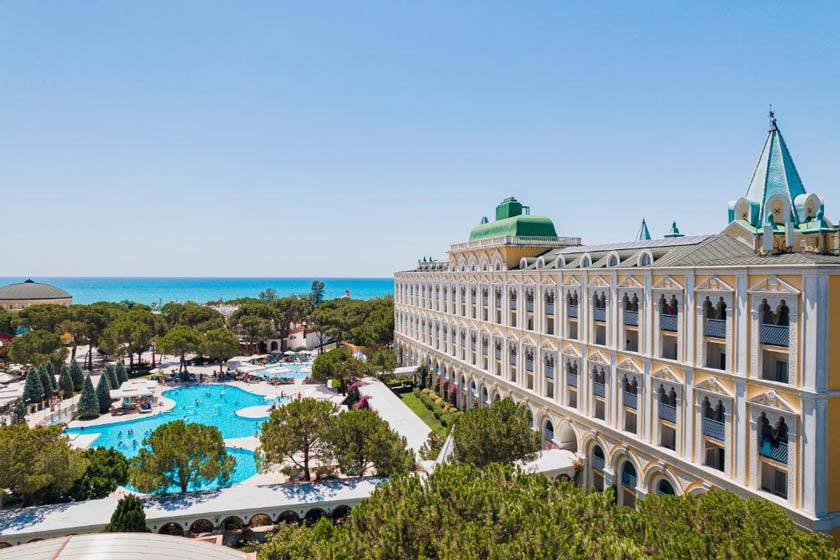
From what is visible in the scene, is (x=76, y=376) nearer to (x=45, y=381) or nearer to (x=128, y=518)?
(x=45, y=381)

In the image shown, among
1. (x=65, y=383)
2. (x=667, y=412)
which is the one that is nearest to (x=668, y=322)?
(x=667, y=412)

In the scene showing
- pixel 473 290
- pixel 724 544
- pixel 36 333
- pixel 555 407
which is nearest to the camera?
pixel 724 544

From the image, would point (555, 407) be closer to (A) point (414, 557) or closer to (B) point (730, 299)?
(B) point (730, 299)

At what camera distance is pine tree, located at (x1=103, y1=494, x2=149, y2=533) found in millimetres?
23422

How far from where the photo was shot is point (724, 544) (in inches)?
572

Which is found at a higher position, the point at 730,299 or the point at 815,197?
the point at 815,197

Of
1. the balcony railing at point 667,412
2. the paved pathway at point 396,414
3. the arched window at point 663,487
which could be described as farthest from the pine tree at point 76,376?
the balcony railing at point 667,412

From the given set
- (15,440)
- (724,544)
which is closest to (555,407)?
(724,544)

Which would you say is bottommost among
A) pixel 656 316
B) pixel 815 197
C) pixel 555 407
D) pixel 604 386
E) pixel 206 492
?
pixel 206 492

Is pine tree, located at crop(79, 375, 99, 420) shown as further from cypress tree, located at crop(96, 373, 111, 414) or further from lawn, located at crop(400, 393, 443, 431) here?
lawn, located at crop(400, 393, 443, 431)

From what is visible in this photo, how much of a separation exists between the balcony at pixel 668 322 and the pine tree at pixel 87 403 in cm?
5042

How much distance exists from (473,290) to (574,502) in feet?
106

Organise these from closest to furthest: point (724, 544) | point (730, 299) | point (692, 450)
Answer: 1. point (724, 544)
2. point (730, 299)
3. point (692, 450)

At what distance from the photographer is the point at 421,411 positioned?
51406mm
